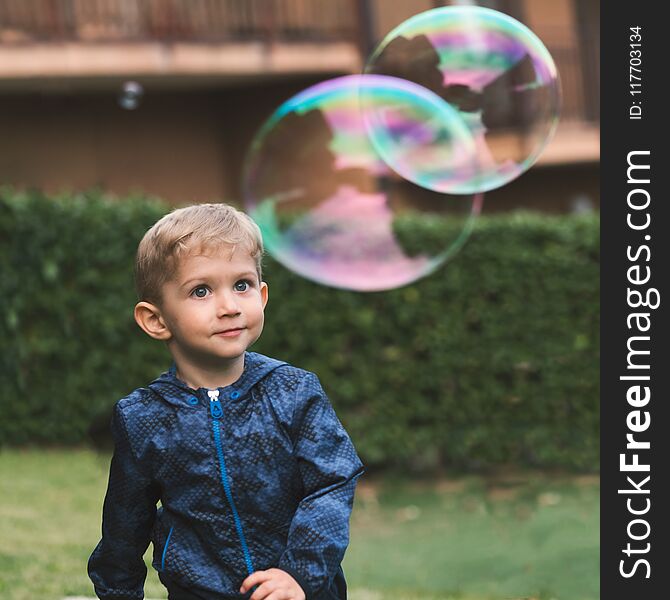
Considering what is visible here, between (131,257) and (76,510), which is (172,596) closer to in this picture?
(76,510)

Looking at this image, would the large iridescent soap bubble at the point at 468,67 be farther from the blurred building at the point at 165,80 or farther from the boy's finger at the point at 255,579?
the blurred building at the point at 165,80

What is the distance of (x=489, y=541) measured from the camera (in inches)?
303

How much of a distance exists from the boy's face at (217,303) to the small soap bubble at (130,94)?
8.76 meters

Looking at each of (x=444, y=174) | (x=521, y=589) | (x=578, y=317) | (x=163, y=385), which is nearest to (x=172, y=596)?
(x=163, y=385)

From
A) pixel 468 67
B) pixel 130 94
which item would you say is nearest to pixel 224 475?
pixel 468 67

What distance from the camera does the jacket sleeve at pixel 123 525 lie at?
2619 mm

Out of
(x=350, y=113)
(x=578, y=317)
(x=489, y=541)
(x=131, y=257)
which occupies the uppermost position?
(x=350, y=113)

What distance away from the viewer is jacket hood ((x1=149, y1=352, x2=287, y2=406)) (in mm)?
2584

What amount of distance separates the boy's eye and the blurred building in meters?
9.06

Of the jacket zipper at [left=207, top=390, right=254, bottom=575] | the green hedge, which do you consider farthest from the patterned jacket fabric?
the green hedge

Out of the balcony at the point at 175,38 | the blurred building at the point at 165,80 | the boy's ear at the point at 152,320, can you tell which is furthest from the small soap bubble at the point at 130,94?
the boy's ear at the point at 152,320

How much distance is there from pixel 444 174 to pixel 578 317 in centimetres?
437

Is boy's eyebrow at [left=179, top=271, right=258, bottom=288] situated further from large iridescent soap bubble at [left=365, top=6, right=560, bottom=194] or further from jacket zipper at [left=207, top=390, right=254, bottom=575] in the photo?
large iridescent soap bubble at [left=365, top=6, right=560, bottom=194]

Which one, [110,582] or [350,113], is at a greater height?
[350,113]
